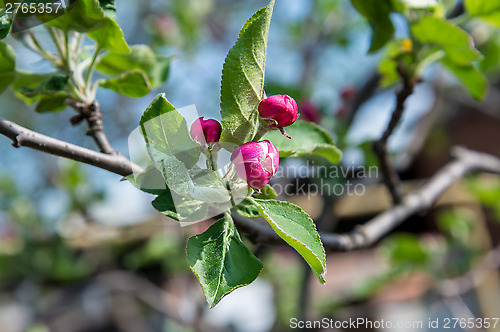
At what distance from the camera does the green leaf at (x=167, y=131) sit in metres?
0.54

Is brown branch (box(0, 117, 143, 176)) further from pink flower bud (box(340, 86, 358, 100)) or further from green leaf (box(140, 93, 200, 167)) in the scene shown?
pink flower bud (box(340, 86, 358, 100))

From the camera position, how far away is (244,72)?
54 centimetres

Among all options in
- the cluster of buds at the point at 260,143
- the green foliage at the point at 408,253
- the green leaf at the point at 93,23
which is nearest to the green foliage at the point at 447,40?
the cluster of buds at the point at 260,143

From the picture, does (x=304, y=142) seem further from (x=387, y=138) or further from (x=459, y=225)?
(x=459, y=225)

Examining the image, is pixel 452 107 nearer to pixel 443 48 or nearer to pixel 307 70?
pixel 307 70

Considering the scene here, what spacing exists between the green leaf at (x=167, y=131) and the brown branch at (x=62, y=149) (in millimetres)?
100

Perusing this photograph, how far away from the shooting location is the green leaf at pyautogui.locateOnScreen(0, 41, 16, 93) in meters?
0.80

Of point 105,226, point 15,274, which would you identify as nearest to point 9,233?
point 15,274

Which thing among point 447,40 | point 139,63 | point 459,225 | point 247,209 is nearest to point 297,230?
point 247,209

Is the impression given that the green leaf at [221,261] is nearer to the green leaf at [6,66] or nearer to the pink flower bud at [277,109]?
the pink flower bud at [277,109]

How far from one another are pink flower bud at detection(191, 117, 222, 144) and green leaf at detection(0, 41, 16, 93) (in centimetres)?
49

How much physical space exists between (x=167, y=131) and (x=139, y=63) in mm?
517

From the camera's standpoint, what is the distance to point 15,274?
10.1ft

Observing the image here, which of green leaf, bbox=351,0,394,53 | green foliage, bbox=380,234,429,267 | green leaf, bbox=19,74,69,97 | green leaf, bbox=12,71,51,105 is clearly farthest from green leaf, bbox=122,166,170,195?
green foliage, bbox=380,234,429,267
